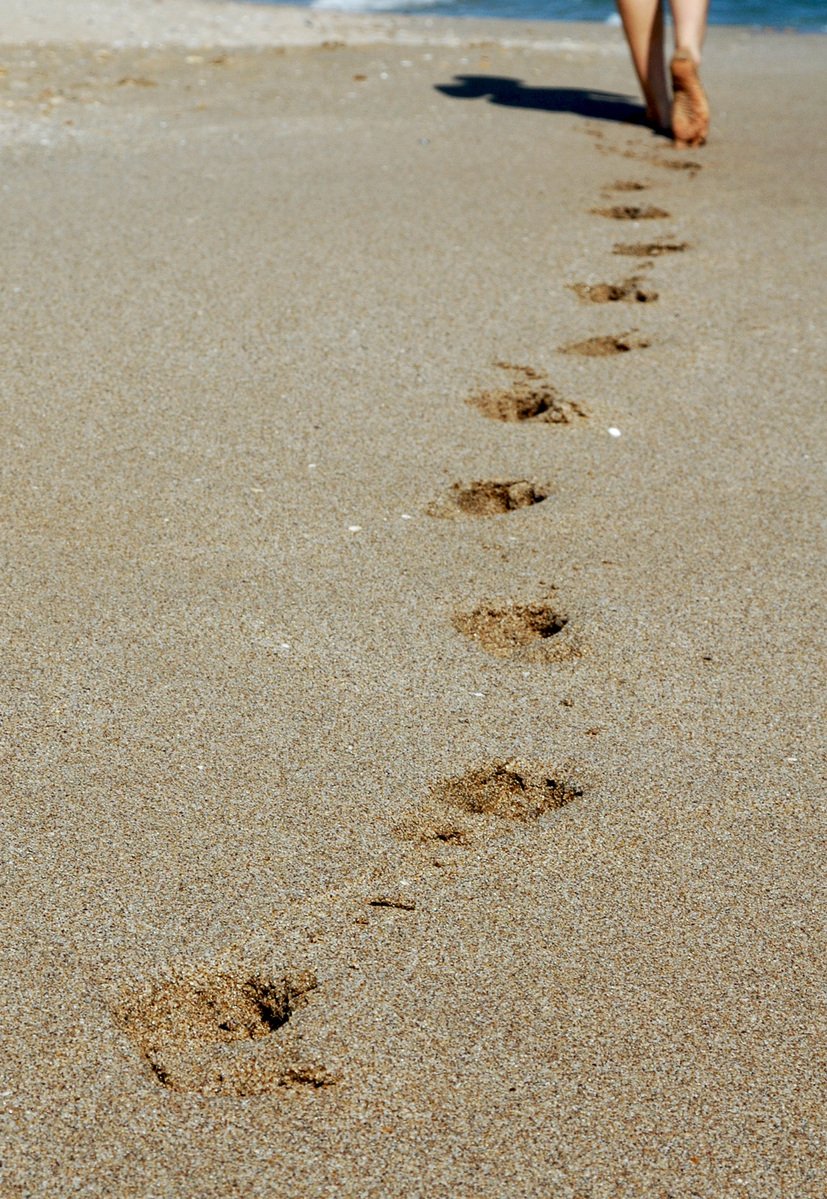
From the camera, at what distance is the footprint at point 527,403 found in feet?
11.4

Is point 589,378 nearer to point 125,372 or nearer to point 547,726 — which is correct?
point 125,372

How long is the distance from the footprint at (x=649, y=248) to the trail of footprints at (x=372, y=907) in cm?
129

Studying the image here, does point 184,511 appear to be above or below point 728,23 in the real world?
below

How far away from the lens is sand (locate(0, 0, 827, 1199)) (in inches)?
66.7

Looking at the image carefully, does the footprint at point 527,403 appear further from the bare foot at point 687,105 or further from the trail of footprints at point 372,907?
the bare foot at point 687,105

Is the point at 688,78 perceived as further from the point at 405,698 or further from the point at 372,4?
the point at 372,4

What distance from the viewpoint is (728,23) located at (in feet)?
34.4

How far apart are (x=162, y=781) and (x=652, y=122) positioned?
186 inches

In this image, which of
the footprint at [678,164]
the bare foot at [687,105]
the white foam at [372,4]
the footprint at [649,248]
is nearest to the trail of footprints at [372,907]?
the footprint at [649,248]

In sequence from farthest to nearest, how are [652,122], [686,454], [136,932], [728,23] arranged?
[728,23] → [652,122] → [686,454] → [136,932]

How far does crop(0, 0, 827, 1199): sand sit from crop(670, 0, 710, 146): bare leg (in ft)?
2.30

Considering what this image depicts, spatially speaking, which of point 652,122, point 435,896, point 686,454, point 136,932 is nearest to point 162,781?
point 136,932

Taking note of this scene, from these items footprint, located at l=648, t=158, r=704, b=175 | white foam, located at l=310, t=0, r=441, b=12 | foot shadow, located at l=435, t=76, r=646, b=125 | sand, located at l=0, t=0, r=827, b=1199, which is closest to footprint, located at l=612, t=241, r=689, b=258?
sand, located at l=0, t=0, r=827, b=1199

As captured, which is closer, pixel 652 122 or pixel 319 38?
pixel 652 122
